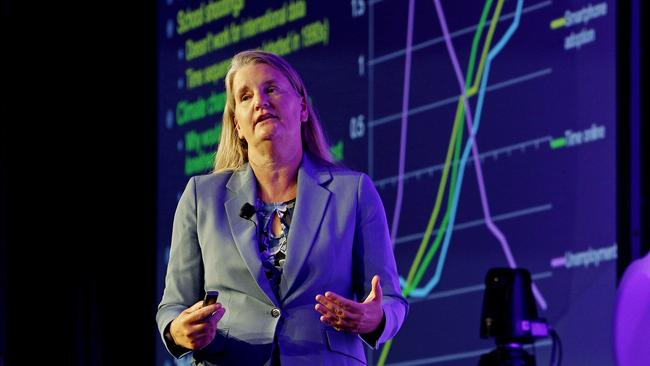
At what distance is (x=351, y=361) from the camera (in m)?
2.21

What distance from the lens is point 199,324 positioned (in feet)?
6.77

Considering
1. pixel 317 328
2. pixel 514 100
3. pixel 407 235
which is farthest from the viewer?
pixel 407 235

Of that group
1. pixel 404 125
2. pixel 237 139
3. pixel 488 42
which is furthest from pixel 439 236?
pixel 237 139

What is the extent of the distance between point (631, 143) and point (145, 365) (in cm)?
289

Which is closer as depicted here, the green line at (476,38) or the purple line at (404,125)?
the green line at (476,38)

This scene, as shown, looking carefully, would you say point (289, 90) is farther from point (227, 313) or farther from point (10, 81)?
point (10, 81)

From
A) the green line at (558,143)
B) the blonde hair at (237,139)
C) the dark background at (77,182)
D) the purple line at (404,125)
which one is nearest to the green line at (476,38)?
the purple line at (404,125)

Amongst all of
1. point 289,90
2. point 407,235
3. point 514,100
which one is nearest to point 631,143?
point 514,100

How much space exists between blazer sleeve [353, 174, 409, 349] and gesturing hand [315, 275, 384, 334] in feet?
0.32

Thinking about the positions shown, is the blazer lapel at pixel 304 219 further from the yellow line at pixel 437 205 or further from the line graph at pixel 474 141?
the yellow line at pixel 437 205

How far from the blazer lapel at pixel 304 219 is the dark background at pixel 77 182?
3329mm

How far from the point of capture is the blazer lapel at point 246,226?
2.21 metres

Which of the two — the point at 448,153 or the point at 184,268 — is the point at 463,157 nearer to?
the point at 448,153

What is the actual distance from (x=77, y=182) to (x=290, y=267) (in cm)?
373
